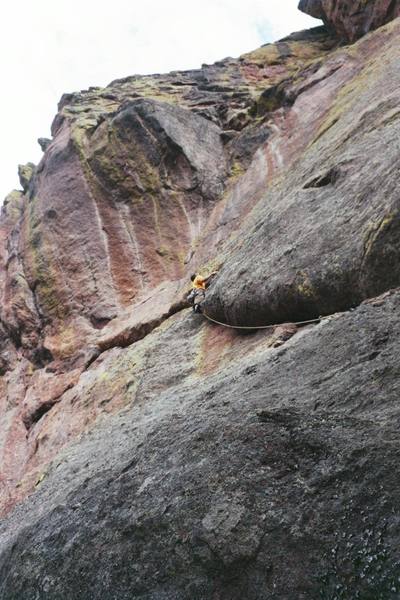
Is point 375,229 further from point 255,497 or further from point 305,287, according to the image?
point 255,497

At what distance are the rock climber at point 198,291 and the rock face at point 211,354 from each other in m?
0.61

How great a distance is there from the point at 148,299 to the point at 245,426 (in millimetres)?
13982

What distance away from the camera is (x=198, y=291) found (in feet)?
52.0

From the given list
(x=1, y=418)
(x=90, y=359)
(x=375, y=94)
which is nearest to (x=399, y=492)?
(x=375, y=94)

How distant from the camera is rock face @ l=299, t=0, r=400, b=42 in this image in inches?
1127

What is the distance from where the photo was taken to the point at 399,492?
5.38 meters

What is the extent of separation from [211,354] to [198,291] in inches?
116

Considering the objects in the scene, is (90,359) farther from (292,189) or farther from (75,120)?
(75,120)

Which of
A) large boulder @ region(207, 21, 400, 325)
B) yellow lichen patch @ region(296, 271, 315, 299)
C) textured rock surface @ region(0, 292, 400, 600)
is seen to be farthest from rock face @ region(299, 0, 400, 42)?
textured rock surface @ region(0, 292, 400, 600)

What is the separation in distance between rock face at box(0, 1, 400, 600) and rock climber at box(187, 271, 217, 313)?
0.61 metres

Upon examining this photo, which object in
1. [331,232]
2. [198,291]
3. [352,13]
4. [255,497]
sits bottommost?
[255,497]

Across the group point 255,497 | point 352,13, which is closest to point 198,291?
point 255,497

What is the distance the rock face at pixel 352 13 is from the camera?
93.9 ft

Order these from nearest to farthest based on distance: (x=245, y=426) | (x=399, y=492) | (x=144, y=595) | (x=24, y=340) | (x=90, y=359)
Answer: (x=399, y=492)
(x=144, y=595)
(x=245, y=426)
(x=90, y=359)
(x=24, y=340)
